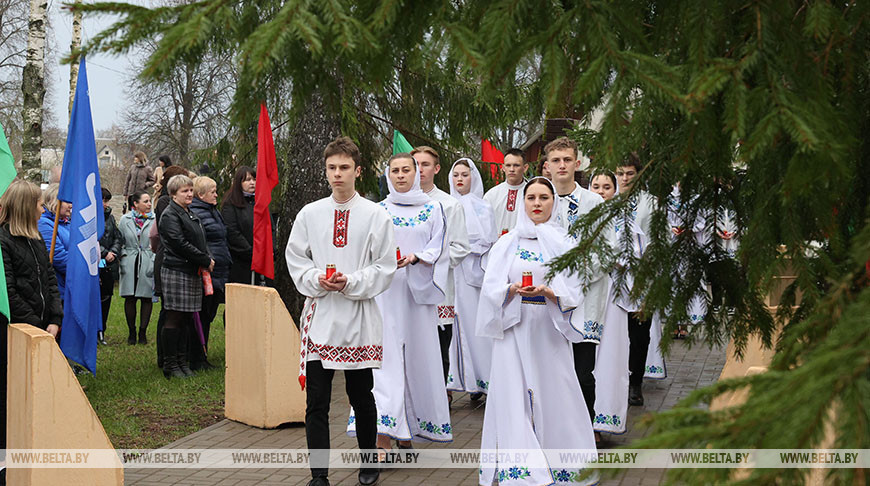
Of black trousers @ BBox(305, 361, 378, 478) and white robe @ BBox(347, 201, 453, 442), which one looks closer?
black trousers @ BBox(305, 361, 378, 478)

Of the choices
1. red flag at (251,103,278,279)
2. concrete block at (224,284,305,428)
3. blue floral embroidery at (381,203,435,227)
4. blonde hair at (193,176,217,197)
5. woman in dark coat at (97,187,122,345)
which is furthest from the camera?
woman in dark coat at (97,187,122,345)

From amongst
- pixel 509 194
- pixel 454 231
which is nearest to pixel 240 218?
pixel 509 194

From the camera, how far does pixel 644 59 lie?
2.31 meters

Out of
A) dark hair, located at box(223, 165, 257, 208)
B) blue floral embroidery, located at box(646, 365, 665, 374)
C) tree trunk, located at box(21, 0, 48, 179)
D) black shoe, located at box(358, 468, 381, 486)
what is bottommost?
black shoe, located at box(358, 468, 381, 486)

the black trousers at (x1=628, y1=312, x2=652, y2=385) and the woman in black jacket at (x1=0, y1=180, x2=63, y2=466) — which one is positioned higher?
the woman in black jacket at (x1=0, y1=180, x2=63, y2=466)

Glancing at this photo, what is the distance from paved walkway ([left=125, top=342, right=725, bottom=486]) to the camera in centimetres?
632

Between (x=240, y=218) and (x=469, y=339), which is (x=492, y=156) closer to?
(x=240, y=218)

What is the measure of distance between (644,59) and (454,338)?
710cm

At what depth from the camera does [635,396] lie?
363 inches

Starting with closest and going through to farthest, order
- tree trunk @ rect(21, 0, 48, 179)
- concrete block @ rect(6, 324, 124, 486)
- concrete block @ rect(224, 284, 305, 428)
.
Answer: concrete block @ rect(6, 324, 124, 486), concrete block @ rect(224, 284, 305, 428), tree trunk @ rect(21, 0, 48, 179)

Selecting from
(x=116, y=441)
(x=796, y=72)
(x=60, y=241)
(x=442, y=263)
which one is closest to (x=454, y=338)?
(x=442, y=263)

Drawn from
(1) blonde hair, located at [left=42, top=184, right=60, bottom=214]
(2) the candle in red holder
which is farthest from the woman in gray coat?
(2) the candle in red holder

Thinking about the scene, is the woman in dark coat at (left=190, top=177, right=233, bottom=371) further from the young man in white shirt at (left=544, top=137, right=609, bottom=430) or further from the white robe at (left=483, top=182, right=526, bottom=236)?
the young man in white shirt at (left=544, top=137, right=609, bottom=430)

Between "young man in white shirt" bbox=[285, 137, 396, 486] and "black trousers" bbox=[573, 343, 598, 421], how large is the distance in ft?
5.11
